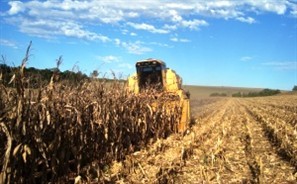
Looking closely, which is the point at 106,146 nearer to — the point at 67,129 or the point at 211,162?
the point at 67,129

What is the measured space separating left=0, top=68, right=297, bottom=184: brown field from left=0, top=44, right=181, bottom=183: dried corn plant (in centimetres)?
1

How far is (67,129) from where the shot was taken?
8.38 m

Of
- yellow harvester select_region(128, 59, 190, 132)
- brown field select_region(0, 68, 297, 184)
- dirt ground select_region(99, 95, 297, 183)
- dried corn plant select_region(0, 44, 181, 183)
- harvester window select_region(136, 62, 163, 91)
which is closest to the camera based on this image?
dried corn plant select_region(0, 44, 181, 183)

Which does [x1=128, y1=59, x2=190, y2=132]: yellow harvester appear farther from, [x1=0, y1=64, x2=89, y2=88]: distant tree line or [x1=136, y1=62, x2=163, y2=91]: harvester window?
[x1=0, y1=64, x2=89, y2=88]: distant tree line

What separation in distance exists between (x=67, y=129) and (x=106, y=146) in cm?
192

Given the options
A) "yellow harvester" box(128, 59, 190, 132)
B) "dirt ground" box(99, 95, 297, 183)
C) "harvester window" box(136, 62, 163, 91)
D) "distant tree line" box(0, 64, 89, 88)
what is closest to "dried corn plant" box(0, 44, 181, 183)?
"distant tree line" box(0, 64, 89, 88)

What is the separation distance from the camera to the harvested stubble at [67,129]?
21.2 feet

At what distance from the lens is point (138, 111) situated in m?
12.5

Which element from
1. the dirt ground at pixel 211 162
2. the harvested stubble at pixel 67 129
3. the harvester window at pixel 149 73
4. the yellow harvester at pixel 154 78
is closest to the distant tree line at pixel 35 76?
the harvested stubble at pixel 67 129

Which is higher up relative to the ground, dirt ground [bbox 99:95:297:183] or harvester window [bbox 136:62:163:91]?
harvester window [bbox 136:62:163:91]

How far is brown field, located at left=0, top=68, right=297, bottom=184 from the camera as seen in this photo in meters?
6.61

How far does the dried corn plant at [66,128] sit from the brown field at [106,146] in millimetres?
14

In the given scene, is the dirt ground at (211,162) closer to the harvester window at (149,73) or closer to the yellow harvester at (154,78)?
the yellow harvester at (154,78)

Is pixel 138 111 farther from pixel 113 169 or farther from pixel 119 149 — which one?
pixel 113 169
